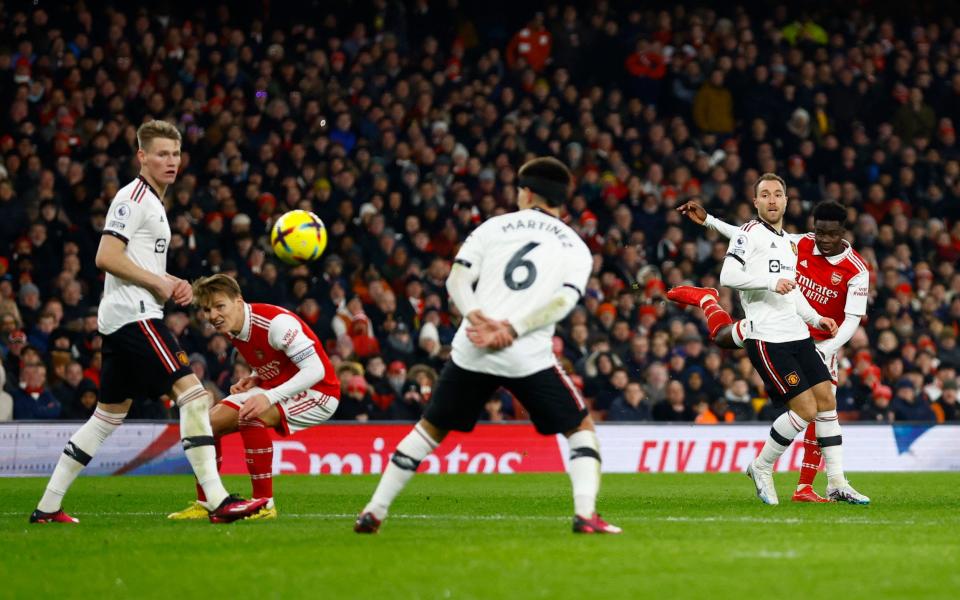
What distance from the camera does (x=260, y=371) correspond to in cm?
1009

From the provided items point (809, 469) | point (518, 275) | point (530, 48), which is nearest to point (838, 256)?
point (809, 469)

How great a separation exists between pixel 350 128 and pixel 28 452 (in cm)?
827

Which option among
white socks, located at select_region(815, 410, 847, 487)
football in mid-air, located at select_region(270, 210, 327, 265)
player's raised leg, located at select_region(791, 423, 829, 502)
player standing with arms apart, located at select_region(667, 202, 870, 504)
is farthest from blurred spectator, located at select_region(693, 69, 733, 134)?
white socks, located at select_region(815, 410, 847, 487)

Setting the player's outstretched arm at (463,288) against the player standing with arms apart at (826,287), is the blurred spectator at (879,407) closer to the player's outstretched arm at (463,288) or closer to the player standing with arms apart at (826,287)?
the player standing with arms apart at (826,287)

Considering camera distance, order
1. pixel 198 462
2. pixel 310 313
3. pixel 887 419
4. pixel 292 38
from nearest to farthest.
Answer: pixel 198 462, pixel 310 313, pixel 887 419, pixel 292 38

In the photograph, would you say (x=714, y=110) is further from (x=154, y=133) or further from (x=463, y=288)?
(x=463, y=288)

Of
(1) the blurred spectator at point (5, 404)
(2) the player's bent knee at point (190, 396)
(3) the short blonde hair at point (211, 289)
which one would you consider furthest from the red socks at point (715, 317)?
(1) the blurred spectator at point (5, 404)

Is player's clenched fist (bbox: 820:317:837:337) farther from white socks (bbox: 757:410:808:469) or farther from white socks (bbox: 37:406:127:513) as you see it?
white socks (bbox: 37:406:127:513)

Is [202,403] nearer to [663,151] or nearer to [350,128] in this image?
[350,128]

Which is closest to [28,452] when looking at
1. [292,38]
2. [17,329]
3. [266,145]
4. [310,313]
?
[17,329]

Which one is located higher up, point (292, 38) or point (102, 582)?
point (292, 38)

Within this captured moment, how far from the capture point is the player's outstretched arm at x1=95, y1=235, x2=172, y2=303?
28.6ft

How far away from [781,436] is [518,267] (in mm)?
4683

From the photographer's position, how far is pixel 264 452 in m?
9.83
